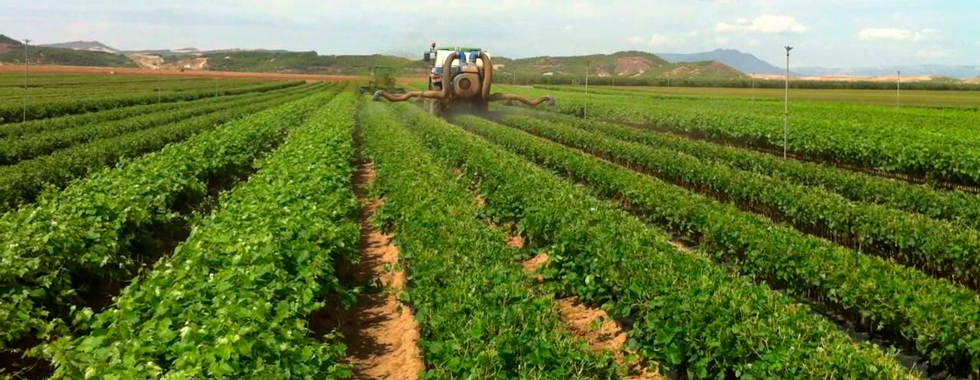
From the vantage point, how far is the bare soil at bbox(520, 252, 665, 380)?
21.4ft

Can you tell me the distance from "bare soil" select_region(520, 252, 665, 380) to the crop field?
4cm

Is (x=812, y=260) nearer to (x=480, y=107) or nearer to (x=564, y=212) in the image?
(x=564, y=212)

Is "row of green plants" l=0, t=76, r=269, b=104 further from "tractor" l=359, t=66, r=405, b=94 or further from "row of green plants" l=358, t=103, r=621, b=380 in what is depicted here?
"row of green plants" l=358, t=103, r=621, b=380

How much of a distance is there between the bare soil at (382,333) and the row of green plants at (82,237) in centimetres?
253

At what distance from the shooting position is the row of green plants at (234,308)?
4.42m

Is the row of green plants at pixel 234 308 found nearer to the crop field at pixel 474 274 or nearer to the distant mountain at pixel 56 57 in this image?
the crop field at pixel 474 274

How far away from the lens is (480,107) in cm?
3084

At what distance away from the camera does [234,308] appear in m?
5.11

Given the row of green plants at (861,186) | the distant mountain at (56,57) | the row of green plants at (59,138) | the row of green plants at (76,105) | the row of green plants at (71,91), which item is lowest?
the row of green plants at (861,186)

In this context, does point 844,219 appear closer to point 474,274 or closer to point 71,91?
point 474,274

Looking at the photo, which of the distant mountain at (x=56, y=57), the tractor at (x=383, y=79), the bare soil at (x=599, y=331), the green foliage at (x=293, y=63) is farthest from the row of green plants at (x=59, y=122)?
the distant mountain at (x=56, y=57)

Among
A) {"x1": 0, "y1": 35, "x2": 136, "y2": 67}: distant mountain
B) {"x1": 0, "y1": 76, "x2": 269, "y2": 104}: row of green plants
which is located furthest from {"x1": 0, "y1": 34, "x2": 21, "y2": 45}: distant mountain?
{"x1": 0, "y1": 76, "x2": 269, "y2": 104}: row of green plants

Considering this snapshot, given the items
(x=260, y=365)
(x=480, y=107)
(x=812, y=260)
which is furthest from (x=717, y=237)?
(x=480, y=107)

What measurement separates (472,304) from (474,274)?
87cm
